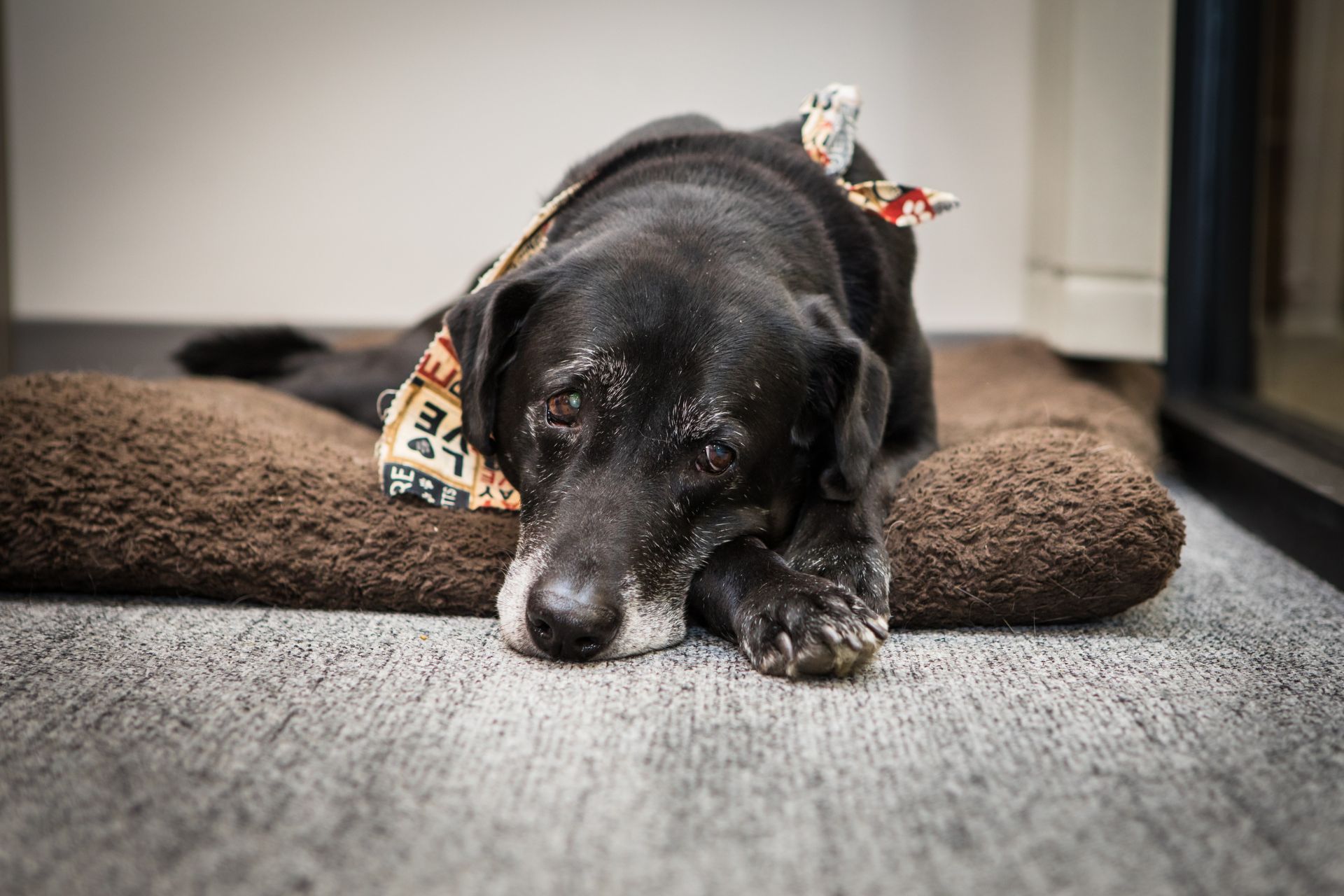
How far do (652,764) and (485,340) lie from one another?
0.78 m

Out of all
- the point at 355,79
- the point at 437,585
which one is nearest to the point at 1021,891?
the point at 437,585

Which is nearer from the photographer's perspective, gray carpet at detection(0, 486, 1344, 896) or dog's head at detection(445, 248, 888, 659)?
gray carpet at detection(0, 486, 1344, 896)

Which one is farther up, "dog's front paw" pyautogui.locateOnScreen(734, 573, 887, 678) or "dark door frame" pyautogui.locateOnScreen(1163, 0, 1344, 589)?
"dark door frame" pyautogui.locateOnScreen(1163, 0, 1344, 589)

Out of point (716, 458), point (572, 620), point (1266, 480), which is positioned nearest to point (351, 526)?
point (572, 620)

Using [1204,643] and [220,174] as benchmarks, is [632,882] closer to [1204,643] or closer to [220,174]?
[1204,643]

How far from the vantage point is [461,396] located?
185 centimetres

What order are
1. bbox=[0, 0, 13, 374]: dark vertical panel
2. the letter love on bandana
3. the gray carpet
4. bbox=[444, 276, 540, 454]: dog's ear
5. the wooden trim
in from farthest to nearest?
bbox=[0, 0, 13, 374]: dark vertical panel, the wooden trim, the letter love on bandana, bbox=[444, 276, 540, 454]: dog's ear, the gray carpet

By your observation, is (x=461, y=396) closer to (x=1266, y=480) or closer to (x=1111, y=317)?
(x=1266, y=480)

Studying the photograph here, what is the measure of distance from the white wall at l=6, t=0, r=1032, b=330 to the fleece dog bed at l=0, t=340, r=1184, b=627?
97.3 inches

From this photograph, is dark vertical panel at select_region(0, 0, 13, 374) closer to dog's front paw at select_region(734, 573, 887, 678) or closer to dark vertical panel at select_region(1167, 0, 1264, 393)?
dog's front paw at select_region(734, 573, 887, 678)

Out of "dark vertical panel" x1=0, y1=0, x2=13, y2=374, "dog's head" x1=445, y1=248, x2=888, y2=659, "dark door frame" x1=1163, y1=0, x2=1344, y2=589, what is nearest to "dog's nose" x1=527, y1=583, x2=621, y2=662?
"dog's head" x1=445, y1=248, x2=888, y2=659

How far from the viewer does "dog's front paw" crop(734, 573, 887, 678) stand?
1442 millimetres

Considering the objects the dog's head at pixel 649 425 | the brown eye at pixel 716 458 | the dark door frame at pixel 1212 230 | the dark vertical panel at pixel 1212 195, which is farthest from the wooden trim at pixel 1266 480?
the brown eye at pixel 716 458

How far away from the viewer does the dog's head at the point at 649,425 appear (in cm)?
151
